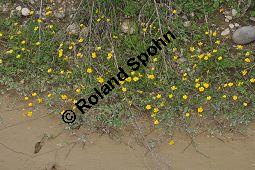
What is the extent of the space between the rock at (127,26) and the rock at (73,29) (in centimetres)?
47

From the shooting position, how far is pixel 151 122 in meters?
3.61

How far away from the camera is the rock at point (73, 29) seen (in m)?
4.34

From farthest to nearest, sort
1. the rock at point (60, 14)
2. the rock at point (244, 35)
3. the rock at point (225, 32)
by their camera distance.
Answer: the rock at point (60, 14) < the rock at point (225, 32) < the rock at point (244, 35)

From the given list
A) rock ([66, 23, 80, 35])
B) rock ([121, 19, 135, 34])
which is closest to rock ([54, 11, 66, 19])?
rock ([66, 23, 80, 35])

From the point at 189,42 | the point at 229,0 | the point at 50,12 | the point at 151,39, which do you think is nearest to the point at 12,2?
the point at 50,12

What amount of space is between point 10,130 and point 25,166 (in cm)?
45

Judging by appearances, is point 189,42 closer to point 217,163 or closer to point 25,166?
point 217,163

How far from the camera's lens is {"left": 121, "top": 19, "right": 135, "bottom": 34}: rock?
4215 mm

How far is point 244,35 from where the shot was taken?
13.0 ft

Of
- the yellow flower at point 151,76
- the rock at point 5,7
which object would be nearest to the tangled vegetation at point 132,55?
the yellow flower at point 151,76

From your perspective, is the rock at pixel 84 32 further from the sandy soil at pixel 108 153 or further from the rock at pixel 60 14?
the sandy soil at pixel 108 153

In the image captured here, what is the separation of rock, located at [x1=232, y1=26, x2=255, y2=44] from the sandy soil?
3.01 feet

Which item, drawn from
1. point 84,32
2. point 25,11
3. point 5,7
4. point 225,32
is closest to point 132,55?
point 84,32

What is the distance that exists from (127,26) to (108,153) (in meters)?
1.43
